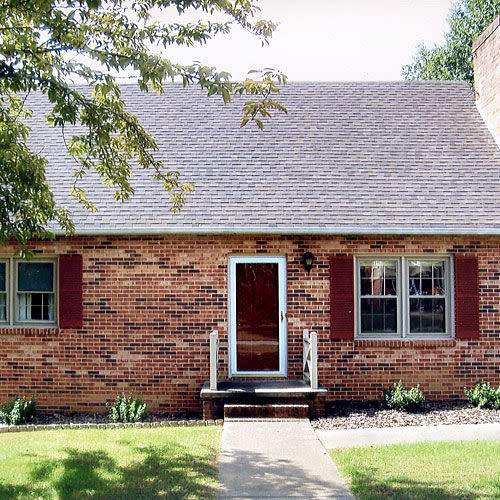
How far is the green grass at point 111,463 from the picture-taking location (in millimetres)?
6484

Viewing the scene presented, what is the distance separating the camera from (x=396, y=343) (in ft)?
35.6

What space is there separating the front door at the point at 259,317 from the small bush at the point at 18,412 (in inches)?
125

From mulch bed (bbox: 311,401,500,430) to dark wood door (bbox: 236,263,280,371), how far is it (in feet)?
4.54

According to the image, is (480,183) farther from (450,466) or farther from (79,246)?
(79,246)

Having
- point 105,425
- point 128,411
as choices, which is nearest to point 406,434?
point 128,411

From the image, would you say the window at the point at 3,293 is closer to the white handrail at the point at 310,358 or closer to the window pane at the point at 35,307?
the window pane at the point at 35,307

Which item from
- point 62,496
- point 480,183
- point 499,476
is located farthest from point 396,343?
point 62,496

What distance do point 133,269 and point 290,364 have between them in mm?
2991

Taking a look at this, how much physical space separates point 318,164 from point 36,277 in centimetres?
529

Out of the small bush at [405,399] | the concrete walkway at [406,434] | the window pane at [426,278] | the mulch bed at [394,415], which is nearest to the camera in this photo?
the concrete walkway at [406,434]

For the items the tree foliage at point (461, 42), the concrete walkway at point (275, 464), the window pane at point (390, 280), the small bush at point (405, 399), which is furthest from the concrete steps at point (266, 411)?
the tree foliage at point (461, 42)

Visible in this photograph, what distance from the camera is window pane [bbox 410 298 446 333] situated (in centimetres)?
1112

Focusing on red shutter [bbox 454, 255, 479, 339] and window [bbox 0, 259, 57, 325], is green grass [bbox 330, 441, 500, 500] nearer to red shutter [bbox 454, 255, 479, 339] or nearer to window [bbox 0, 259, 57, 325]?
red shutter [bbox 454, 255, 479, 339]

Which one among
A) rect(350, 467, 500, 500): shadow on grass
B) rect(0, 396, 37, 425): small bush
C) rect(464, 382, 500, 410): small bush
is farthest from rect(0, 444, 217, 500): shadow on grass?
rect(464, 382, 500, 410): small bush
